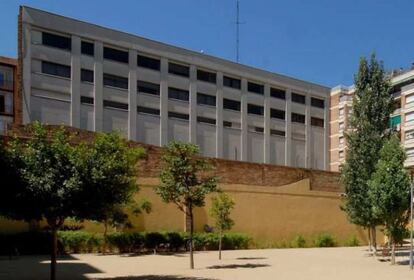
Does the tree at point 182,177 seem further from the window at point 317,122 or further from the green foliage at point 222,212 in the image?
the window at point 317,122

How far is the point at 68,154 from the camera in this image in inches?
544

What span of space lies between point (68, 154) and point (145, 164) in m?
16.4

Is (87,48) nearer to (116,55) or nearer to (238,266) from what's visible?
(116,55)


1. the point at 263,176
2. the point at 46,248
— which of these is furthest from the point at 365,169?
the point at 46,248

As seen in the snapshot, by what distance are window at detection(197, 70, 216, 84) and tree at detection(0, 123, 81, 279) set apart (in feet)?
148

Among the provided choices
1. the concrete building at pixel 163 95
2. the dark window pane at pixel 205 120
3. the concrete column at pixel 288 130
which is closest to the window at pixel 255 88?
the concrete building at pixel 163 95

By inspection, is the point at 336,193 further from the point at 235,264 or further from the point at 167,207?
the point at 235,264

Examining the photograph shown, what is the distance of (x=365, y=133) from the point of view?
1147 inches

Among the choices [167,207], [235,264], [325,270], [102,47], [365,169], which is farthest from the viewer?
[102,47]

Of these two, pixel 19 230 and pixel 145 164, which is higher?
pixel 145 164

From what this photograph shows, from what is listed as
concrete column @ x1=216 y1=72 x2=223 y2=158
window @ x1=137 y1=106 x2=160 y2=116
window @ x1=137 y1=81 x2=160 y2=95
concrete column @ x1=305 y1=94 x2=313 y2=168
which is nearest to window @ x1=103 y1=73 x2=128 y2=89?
window @ x1=137 y1=81 x2=160 y2=95

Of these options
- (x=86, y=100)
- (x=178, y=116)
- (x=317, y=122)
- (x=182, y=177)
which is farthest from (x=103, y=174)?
(x=317, y=122)

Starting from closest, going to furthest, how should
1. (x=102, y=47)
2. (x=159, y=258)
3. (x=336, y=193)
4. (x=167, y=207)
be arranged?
(x=159, y=258)
(x=167, y=207)
(x=336, y=193)
(x=102, y=47)

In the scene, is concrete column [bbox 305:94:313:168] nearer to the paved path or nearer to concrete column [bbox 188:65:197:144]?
concrete column [bbox 188:65:197:144]
